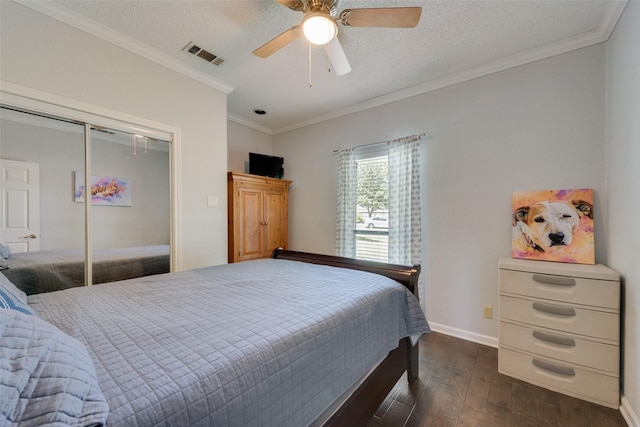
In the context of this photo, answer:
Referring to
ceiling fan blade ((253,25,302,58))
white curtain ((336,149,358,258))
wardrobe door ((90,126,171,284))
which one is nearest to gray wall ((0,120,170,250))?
wardrobe door ((90,126,171,284))

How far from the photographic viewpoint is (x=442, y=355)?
227 centimetres

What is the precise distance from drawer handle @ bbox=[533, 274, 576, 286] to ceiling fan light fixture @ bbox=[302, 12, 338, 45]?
2.26 metres

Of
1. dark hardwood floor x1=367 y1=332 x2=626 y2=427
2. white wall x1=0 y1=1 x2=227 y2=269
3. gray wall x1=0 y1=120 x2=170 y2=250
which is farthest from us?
gray wall x1=0 y1=120 x2=170 y2=250

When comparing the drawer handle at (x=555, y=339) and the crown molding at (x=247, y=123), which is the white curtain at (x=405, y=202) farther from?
the crown molding at (x=247, y=123)

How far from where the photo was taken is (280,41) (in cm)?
176

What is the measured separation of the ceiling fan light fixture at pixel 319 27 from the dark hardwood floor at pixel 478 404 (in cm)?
238

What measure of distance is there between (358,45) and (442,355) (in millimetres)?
2822

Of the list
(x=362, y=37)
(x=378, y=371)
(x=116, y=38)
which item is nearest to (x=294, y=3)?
(x=362, y=37)

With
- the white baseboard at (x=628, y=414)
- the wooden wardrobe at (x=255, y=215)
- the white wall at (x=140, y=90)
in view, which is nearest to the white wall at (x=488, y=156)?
the white baseboard at (x=628, y=414)

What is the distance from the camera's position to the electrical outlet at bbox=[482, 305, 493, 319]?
244 centimetres

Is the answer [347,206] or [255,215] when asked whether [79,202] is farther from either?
[347,206]

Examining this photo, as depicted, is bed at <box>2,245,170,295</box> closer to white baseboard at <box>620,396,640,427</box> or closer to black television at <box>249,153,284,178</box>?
black television at <box>249,153,284,178</box>

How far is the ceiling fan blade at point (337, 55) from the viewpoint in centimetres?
180

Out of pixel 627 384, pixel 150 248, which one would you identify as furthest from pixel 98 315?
pixel 627 384
